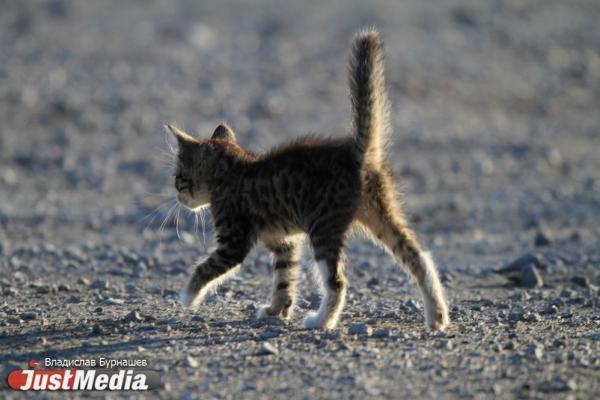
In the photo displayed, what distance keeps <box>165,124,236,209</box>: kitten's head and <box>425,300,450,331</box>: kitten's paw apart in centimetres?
208

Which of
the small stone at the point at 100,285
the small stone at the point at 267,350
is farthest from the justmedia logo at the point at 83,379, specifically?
the small stone at the point at 100,285

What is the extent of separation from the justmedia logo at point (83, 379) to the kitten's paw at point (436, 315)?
2.26 metres

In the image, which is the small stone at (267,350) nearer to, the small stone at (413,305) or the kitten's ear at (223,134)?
the small stone at (413,305)

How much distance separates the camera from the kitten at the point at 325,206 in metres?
7.50

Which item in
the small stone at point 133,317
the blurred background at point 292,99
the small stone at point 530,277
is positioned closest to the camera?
the small stone at point 133,317

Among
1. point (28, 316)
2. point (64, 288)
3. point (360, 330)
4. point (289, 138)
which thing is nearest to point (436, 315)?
point (360, 330)

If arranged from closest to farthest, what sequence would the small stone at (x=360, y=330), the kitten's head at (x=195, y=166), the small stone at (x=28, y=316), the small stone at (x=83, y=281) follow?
the small stone at (x=360, y=330) < the small stone at (x=28, y=316) < the kitten's head at (x=195, y=166) < the small stone at (x=83, y=281)

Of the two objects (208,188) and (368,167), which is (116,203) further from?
(368,167)

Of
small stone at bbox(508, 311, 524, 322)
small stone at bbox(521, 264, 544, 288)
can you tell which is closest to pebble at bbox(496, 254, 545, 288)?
small stone at bbox(521, 264, 544, 288)

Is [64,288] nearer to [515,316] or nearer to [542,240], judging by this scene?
[515,316]

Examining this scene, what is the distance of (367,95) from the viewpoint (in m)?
7.63

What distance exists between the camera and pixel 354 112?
25.2 ft

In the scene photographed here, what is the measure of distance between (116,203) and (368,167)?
27.7ft

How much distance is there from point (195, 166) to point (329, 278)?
1777 mm
